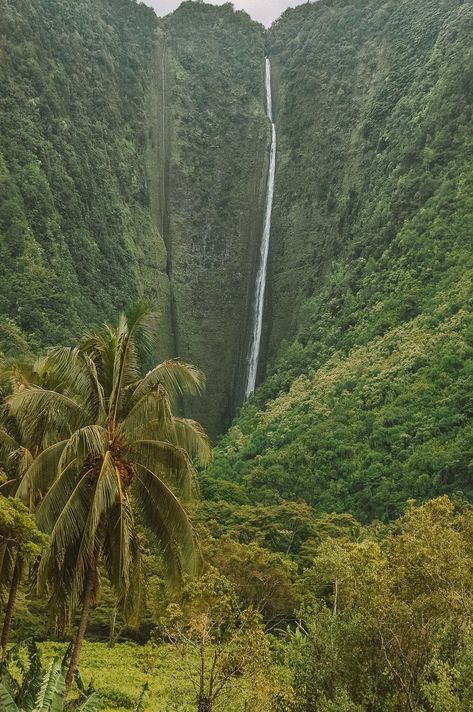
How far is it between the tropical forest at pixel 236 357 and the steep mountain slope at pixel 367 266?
0.22 metres

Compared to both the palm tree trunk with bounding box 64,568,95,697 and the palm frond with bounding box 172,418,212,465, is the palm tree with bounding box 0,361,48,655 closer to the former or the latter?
the palm tree trunk with bounding box 64,568,95,697

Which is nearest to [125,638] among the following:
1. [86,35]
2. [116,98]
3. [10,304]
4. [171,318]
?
[10,304]

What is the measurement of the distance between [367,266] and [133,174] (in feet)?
81.2

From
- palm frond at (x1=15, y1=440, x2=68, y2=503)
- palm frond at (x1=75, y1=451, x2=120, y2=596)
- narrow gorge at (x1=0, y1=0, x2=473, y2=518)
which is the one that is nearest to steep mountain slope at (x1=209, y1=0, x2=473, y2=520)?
narrow gorge at (x1=0, y1=0, x2=473, y2=518)

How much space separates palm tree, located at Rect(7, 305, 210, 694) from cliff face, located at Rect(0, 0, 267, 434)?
32973mm

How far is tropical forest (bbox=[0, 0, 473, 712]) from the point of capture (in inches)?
461

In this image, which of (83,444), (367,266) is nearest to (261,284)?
(367,266)

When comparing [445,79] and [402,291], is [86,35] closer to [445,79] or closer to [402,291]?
[445,79]

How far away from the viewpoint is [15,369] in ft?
51.0

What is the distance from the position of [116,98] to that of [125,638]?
168 feet

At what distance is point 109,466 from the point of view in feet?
35.8

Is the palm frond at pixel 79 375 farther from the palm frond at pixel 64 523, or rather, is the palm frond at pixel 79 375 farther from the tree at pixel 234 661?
the tree at pixel 234 661

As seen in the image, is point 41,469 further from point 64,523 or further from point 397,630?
point 397,630

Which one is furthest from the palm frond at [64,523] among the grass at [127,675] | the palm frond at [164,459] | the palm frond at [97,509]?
the grass at [127,675]
